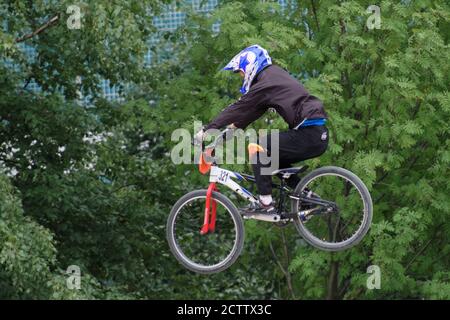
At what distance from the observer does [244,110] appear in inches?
468

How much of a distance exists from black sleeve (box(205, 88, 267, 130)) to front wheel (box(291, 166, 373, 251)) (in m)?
0.74

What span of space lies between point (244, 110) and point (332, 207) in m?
1.16

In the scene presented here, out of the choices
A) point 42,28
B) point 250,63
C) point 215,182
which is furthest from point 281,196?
point 42,28

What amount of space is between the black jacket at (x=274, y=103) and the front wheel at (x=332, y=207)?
1.80ft

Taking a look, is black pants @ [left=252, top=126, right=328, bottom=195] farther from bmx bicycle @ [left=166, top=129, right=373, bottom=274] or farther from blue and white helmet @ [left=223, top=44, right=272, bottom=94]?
blue and white helmet @ [left=223, top=44, right=272, bottom=94]

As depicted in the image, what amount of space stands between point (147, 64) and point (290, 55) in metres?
4.07

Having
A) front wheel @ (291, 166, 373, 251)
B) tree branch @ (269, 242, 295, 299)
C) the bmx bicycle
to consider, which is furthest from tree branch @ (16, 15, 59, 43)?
the bmx bicycle

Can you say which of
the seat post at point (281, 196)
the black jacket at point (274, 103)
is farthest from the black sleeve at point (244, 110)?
the seat post at point (281, 196)

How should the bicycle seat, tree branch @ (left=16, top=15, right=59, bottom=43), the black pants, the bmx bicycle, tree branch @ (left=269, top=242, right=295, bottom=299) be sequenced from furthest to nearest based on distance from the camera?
tree branch @ (left=269, top=242, right=295, bottom=299) < tree branch @ (left=16, top=15, right=59, bottom=43) < the bicycle seat < the bmx bicycle < the black pants

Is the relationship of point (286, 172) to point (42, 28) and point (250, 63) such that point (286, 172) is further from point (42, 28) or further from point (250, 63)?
point (42, 28)

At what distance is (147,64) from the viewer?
878 inches

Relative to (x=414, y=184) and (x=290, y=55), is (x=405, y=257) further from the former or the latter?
(x=290, y=55)

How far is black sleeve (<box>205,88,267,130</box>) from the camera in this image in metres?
11.9
